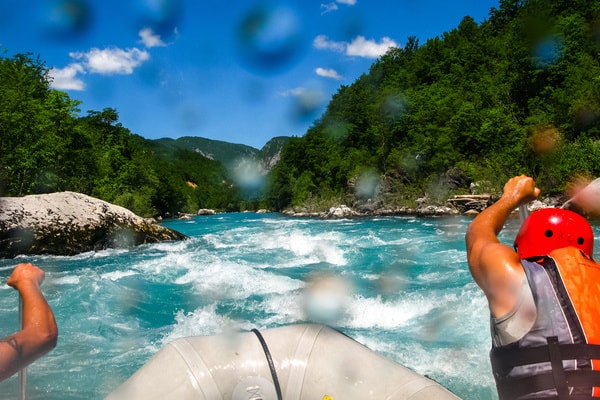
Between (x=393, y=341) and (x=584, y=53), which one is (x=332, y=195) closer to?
(x=584, y=53)

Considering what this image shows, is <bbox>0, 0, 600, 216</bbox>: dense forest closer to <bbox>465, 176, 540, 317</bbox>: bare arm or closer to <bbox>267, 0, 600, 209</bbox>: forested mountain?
<bbox>267, 0, 600, 209</bbox>: forested mountain

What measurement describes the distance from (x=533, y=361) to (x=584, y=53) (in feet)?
133

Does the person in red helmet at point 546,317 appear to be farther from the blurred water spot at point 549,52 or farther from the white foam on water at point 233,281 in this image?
the blurred water spot at point 549,52

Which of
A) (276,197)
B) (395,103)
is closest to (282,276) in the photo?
(395,103)

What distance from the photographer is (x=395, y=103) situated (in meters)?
51.4

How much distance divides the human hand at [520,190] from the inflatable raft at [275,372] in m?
1.26

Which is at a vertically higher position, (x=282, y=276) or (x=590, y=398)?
(x=590, y=398)

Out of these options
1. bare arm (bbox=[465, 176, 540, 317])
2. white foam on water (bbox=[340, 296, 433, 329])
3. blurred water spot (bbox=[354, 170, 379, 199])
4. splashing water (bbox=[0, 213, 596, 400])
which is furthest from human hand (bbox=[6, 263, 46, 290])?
blurred water spot (bbox=[354, 170, 379, 199])

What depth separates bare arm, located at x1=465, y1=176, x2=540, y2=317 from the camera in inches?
52.1

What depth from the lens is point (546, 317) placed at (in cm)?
133

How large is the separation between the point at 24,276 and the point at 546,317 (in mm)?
1803

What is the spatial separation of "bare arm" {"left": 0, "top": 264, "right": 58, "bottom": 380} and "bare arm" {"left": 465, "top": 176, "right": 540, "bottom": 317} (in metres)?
1.40

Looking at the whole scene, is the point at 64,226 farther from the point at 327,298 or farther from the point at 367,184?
the point at 367,184

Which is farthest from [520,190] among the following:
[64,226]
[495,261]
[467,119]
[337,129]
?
[337,129]
